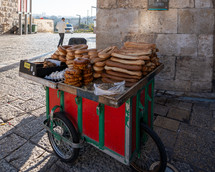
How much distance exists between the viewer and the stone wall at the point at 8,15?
19.8 m

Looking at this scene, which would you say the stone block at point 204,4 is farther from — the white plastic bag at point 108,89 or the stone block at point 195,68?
the white plastic bag at point 108,89

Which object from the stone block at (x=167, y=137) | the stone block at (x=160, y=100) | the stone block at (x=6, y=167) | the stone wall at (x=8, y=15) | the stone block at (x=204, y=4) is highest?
the stone wall at (x=8, y=15)

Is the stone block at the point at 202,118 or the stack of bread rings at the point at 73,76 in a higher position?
the stack of bread rings at the point at 73,76

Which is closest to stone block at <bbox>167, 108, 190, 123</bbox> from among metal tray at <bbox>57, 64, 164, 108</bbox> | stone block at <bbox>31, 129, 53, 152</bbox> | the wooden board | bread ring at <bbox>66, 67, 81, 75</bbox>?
the wooden board

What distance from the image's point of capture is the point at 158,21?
482cm

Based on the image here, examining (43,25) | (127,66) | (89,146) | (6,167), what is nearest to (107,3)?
(127,66)

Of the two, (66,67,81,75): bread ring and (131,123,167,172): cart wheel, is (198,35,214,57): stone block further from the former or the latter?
(66,67,81,75): bread ring

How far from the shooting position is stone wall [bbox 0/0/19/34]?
64.9ft

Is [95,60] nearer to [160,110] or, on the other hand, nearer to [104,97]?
[104,97]

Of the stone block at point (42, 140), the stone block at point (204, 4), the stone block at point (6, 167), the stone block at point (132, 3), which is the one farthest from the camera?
the stone block at point (132, 3)

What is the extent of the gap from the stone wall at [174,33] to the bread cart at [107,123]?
255cm

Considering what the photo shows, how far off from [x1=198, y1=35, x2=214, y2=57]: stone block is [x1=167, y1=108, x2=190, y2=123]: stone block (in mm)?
1604

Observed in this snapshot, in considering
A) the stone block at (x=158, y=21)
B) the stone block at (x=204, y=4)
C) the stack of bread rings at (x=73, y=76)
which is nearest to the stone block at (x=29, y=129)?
the stack of bread rings at (x=73, y=76)

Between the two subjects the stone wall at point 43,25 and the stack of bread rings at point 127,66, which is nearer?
the stack of bread rings at point 127,66
